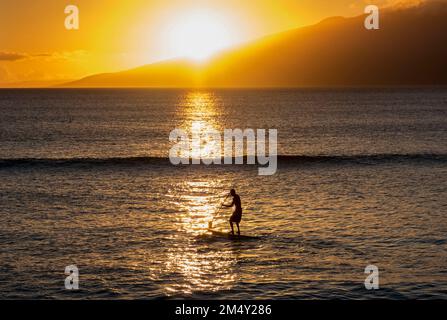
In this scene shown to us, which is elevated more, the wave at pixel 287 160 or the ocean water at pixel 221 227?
the wave at pixel 287 160

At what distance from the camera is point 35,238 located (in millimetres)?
26812

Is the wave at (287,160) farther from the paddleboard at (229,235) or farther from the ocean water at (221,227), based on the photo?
the paddleboard at (229,235)

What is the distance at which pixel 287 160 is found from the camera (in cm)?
5981

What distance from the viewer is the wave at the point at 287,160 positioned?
5656 centimetres

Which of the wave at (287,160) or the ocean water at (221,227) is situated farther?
the wave at (287,160)

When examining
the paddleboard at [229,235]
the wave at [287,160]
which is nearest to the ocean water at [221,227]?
the wave at [287,160]

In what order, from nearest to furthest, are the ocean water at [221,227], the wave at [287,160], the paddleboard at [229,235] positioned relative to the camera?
the ocean water at [221,227], the paddleboard at [229,235], the wave at [287,160]

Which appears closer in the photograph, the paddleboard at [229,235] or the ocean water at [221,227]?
the ocean water at [221,227]

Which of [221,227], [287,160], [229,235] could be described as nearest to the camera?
[229,235]

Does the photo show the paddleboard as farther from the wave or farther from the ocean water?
the wave

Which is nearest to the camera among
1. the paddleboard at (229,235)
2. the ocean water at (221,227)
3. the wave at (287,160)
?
the ocean water at (221,227)

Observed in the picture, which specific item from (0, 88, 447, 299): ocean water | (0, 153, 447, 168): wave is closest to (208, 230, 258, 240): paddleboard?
(0, 88, 447, 299): ocean water

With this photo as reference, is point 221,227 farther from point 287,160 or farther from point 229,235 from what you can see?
point 287,160

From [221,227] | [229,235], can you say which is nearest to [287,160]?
[221,227]
